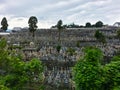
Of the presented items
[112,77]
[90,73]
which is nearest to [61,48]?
[112,77]

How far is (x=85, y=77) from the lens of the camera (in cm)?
2980

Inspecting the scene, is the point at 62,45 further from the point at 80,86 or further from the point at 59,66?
the point at 80,86

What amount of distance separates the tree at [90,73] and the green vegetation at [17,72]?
8.57 meters

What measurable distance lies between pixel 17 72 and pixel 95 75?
1171cm

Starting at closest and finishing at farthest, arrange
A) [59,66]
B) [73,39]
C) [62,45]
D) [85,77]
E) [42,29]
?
[85,77], [59,66], [62,45], [73,39], [42,29]

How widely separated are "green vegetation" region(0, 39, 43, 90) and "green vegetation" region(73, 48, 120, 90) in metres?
→ 8.70

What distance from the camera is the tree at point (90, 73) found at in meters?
29.8

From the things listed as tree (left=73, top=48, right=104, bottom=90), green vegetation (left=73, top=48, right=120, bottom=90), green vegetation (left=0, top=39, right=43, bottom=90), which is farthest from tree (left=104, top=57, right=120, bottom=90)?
green vegetation (left=0, top=39, right=43, bottom=90)

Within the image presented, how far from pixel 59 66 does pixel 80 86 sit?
1071 inches

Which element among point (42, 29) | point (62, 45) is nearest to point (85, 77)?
point (62, 45)

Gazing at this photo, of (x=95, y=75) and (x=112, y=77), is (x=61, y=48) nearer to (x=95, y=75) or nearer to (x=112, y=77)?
(x=112, y=77)

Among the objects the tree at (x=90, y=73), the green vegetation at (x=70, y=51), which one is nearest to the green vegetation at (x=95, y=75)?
the tree at (x=90, y=73)

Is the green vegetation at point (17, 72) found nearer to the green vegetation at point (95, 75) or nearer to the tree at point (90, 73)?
the tree at point (90, 73)

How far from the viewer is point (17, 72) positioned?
39.7 m
